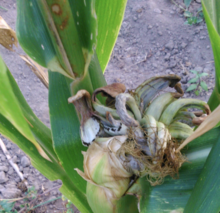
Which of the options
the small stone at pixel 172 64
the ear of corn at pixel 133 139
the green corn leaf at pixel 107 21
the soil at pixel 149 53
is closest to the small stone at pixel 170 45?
the soil at pixel 149 53

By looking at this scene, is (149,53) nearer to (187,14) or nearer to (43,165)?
(187,14)

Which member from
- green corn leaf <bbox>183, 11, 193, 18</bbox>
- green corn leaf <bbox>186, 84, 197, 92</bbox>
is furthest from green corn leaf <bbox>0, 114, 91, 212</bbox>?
green corn leaf <bbox>183, 11, 193, 18</bbox>

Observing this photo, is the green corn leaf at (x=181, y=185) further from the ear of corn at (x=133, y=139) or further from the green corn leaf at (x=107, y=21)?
the green corn leaf at (x=107, y=21)

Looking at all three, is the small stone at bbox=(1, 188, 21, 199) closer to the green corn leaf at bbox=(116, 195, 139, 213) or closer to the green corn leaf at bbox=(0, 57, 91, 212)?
the green corn leaf at bbox=(0, 57, 91, 212)

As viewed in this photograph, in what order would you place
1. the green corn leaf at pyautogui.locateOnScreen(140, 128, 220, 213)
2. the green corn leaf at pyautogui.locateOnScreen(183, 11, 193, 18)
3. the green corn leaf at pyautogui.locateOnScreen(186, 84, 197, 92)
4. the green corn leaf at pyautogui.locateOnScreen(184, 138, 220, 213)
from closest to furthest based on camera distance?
the green corn leaf at pyautogui.locateOnScreen(184, 138, 220, 213), the green corn leaf at pyautogui.locateOnScreen(140, 128, 220, 213), the green corn leaf at pyautogui.locateOnScreen(186, 84, 197, 92), the green corn leaf at pyautogui.locateOnScreen(183, 11, 193, 18)

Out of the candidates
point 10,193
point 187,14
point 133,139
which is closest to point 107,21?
point 133,139

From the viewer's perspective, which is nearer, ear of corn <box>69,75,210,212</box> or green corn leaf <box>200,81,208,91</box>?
ear of corn <box>69,75,210,212</box>
